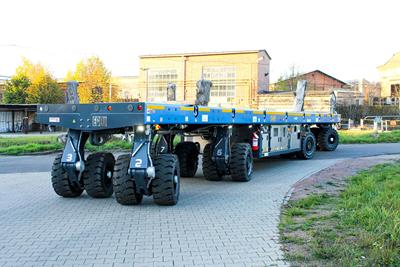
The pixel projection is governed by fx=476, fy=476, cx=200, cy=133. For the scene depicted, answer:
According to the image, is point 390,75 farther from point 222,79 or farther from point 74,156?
point 74,156

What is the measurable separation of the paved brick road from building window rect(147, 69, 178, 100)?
49.0 metres

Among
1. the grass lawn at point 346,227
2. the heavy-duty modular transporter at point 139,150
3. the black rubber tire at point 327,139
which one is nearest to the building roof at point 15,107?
the black rubber tire at point 327,139

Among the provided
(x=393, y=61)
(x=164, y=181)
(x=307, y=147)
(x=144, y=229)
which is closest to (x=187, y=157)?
(x=164, y=181)

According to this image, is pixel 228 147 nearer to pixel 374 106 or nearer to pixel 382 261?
pixel 382 261

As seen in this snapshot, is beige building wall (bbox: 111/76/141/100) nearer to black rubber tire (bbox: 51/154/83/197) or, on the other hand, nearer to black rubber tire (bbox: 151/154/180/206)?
black rubber tire (bbox: 51/154/83/197)

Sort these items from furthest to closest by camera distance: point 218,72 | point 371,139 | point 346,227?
point 218,72 < point 371,139 < point 346,227

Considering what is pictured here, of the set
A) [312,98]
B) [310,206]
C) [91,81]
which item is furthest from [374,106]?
[310,206]

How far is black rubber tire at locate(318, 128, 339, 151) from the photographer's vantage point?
71.2 feet

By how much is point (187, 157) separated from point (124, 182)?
188 inches

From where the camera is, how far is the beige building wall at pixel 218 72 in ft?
184

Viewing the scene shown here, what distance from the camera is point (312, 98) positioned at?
4584 cm

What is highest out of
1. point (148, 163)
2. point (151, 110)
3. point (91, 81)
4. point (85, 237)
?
point (91, 81)

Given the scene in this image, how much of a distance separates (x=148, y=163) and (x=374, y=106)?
144 ft

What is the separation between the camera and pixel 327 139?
2175 cm
